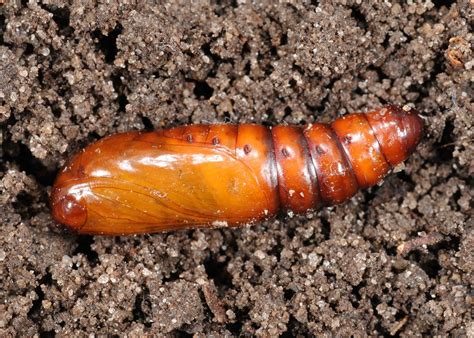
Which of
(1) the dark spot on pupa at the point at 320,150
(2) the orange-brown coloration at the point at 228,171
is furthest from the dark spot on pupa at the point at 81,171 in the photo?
(1) the dark spot on pupa at the point at 320,150

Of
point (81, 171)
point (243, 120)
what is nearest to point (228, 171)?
point (243, 120)

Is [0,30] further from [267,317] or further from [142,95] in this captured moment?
[267,317]

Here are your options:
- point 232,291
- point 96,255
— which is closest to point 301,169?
point 232,291

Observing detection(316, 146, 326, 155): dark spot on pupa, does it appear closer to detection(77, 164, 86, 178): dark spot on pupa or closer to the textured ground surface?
the textured ground surface

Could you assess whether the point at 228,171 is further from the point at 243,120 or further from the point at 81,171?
the point at 81,171

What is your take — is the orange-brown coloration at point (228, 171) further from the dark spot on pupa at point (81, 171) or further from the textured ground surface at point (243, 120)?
the textured ground surface at point (243, 120)

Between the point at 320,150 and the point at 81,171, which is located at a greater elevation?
the point at 320,150
